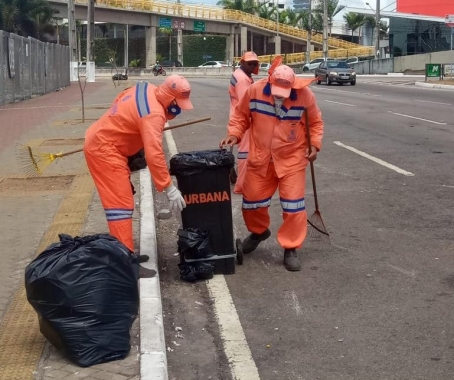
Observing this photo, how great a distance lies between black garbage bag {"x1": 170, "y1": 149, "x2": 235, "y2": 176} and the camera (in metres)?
6.05

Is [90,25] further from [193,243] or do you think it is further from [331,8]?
[331,8]

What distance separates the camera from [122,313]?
4570 mm

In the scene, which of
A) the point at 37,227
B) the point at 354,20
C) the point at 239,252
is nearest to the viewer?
the point at 239,252

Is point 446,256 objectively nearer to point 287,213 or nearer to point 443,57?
point 287,213

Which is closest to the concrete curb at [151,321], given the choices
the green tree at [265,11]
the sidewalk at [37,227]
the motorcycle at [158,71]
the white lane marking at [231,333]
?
the sidewalk at [37,227]

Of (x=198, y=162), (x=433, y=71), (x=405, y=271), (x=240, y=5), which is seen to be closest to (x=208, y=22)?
(x=240, y=5)

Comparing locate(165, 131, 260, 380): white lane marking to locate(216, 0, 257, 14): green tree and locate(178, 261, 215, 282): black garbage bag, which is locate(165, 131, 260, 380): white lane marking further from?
locate(216, 0, 257, 14): green tree

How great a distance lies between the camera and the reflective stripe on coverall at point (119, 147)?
5715mm

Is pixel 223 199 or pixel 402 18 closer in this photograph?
pixel 223 199

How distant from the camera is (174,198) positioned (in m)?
5.68

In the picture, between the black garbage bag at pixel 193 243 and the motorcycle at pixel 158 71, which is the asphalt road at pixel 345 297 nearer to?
the black garbage bag at pixel 193 243

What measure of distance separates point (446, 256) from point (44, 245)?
137 inches

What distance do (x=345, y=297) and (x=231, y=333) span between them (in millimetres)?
1064

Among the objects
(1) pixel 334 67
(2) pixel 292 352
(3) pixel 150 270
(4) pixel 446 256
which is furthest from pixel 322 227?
(1) pixel 334 67
